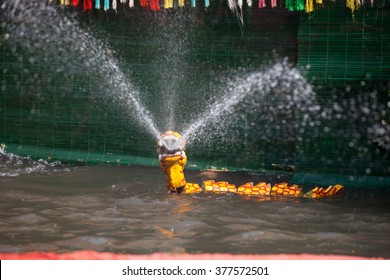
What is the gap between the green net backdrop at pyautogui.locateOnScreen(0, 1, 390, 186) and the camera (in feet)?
25.3

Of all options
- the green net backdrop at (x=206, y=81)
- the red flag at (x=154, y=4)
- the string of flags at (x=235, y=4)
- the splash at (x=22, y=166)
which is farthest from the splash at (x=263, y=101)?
the splash at (x=22, y=166)

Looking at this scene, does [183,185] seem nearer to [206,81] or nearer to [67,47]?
[206,81]

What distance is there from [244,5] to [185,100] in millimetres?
1459

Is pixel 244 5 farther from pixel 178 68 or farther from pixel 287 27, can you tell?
pixel 178 68

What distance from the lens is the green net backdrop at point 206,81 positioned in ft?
25.3

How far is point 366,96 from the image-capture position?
767cm

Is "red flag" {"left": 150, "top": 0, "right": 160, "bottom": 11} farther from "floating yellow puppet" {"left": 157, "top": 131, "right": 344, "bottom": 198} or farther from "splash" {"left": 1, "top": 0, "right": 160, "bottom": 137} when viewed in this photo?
"floating yellow puppet" {"left": 157, "top": 131, "right": 344, "bottom": 198}

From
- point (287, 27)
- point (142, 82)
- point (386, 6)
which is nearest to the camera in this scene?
point (386, 6)

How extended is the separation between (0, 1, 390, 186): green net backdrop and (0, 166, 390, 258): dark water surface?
840 mm

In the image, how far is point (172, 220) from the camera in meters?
5.69

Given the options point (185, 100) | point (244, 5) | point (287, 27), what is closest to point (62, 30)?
point (185, 100)

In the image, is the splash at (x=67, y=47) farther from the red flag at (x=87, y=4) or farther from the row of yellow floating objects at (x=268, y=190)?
the row of yellow floating objects at (x=268, y=190)

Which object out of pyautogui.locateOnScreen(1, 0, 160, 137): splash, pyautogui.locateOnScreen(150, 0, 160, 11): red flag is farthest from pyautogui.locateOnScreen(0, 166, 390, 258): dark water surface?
pyautogui.locateOnScreen(150, 0, 160, 11): red flag

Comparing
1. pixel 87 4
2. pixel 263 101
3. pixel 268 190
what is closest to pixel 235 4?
pixel 263 101
